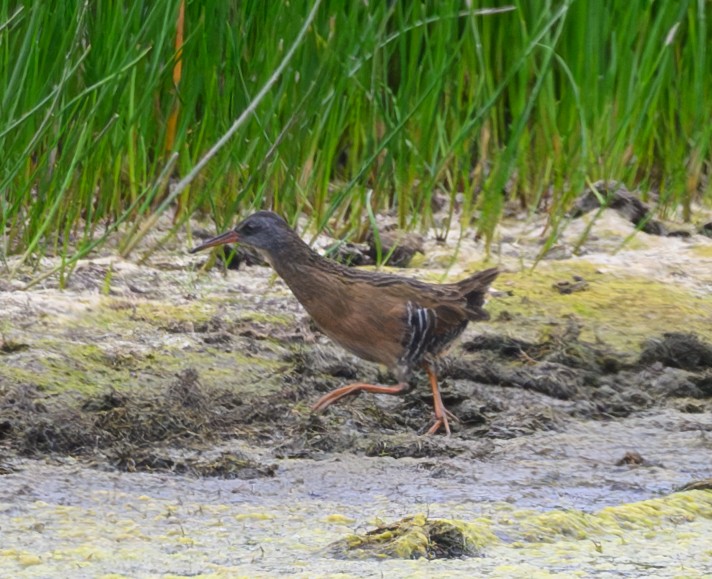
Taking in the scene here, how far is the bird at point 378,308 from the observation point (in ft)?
14.2

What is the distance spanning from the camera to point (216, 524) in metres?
3.14

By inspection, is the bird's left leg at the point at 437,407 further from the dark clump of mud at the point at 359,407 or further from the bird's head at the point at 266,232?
the bird's head at the point at 266,232

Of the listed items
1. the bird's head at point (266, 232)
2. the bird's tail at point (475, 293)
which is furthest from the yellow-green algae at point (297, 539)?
the bird's head at point (266, 232)

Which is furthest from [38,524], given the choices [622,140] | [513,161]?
[622,140]

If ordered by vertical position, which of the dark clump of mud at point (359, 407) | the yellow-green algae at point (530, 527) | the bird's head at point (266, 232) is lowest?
the dark clump of mud at point (359, 407)

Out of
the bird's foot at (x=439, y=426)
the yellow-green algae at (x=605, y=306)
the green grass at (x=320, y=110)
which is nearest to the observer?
the bird's foot at (x=439, y=426)

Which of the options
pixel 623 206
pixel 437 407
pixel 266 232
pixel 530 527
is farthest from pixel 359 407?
pixel 623 206

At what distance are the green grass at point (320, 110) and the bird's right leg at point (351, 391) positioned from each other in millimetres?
867

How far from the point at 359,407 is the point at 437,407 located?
0.87ft

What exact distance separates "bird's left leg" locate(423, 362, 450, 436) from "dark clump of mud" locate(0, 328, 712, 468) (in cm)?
6

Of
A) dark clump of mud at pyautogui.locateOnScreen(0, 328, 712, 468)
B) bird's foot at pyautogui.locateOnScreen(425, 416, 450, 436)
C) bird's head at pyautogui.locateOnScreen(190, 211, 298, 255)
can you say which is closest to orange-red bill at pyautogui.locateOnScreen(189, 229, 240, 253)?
bird's head at pyautogui.locateOnScreen(190, 211, 298, 255)

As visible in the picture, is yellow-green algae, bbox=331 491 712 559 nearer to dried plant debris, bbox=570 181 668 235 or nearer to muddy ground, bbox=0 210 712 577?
muddy ground, bbox=0 210 712 577

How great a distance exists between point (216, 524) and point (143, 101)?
2338mm

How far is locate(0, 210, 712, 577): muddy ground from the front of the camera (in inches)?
119
